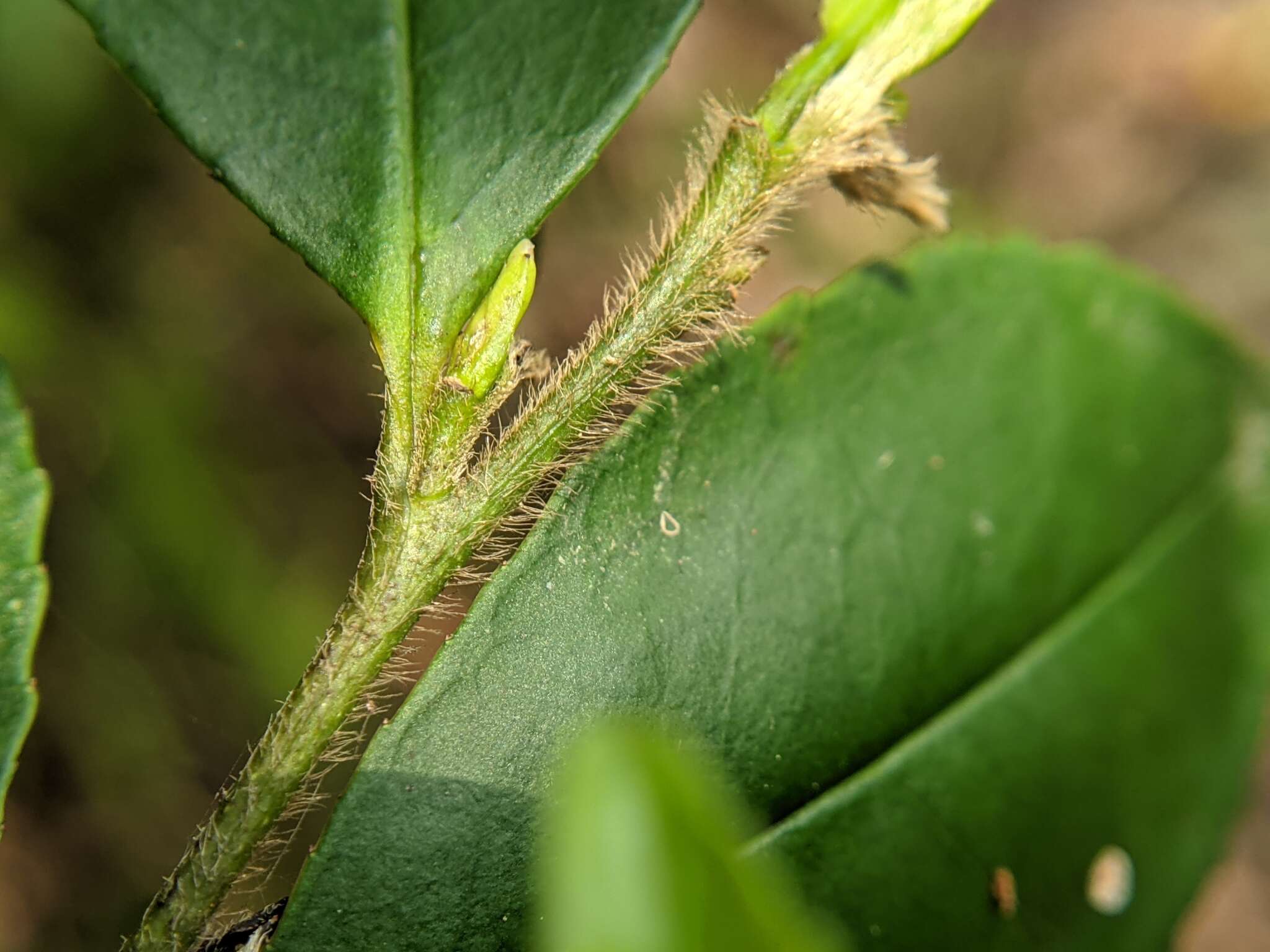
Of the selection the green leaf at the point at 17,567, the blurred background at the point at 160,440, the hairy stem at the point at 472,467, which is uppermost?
the hairy stem at the point at 472,467

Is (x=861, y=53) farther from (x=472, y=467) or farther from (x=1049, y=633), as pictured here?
(x=1049, y=633)

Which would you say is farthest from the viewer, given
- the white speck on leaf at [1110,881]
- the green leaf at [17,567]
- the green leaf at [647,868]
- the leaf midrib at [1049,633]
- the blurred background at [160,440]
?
the blurred background at [160,440]

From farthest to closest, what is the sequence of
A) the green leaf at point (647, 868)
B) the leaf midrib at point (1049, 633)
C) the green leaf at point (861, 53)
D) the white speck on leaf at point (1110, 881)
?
1. the white speck on leaf at point (1110, 881)
2. the leaf midrib at point (1049, 633)
3. the green leaf at point (861, 53)
4. the green leaf at point (647, 868)

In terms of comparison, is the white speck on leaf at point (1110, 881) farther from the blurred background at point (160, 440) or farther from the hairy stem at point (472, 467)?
the hairy stem at point (472, 467)

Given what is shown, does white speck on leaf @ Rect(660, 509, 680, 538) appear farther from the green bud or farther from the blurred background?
A: the blurred background

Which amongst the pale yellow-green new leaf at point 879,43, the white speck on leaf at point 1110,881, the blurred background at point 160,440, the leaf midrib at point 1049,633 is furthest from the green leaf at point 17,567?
the blurred background at point 160,440

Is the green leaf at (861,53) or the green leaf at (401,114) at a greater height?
the green leaf at (861,53)

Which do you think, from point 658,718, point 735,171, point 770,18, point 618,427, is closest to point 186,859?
point 658,718

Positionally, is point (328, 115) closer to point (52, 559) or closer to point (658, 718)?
point (658, 718)
